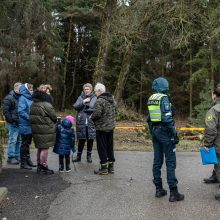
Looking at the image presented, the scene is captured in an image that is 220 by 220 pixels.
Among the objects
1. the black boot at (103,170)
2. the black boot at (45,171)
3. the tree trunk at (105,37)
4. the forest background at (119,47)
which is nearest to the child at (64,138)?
the black boot at (45,171)

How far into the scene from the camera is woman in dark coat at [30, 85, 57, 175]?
841 cm

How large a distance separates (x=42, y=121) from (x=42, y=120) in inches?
Result: 0.8

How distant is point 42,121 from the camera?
8.40 metres

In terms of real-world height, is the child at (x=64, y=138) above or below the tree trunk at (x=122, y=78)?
below

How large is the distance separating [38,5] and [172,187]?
4.58 meters

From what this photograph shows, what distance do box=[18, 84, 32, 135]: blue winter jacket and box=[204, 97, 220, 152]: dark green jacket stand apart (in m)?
3.89

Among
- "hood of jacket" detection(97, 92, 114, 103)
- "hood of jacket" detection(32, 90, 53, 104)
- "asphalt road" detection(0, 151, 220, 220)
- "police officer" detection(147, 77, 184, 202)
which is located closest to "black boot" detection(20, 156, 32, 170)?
"asphalt road" detection(0, 151, 220, 220)

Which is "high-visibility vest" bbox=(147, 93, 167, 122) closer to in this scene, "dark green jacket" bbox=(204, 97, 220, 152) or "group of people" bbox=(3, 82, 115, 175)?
"dark green jacket" bbox=(204, 97, 220, 152)

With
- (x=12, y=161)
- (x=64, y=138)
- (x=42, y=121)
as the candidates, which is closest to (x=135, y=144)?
(x=12, y=161)

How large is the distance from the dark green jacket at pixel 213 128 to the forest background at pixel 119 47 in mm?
4137

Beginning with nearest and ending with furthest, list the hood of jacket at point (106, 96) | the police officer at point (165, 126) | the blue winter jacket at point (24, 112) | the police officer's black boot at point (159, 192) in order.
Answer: the police officer at point (165, 126) → the police officer's black boot at point (159, 192) → the hood of jacket at point (106, 96) → the blue winter jacket at point (24, 112)

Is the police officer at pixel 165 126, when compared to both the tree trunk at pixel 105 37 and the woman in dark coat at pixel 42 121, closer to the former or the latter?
the woman in dark coat at pixel 42 121

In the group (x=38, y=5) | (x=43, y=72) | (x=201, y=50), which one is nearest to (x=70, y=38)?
(x=43, y=72)

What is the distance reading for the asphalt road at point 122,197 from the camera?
19.5ft
